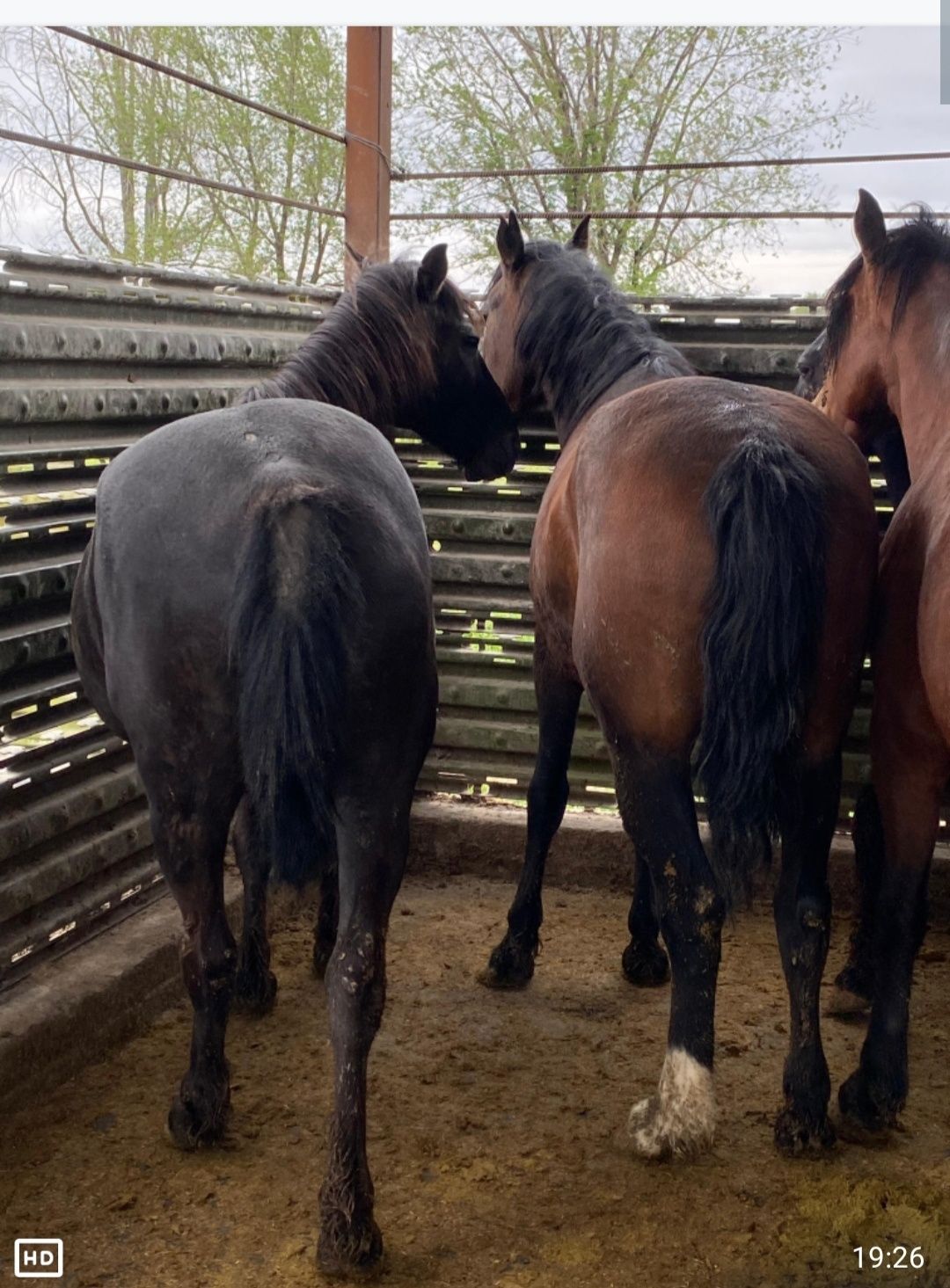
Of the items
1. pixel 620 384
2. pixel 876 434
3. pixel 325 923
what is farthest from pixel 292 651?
pixel 876 434

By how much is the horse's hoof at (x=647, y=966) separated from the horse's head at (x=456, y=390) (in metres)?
1.83

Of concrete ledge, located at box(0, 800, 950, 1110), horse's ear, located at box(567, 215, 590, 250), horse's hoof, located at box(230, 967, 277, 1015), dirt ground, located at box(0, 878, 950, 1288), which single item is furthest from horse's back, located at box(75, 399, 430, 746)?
horse's ear, located at box(567, 215, 590, 250)

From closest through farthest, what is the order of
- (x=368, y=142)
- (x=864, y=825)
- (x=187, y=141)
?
(x=864, y=825) → (x=368, y=142) → (x=187, y=141)

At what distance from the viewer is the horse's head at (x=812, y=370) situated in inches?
152

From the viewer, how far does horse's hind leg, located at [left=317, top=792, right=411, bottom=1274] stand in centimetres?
240

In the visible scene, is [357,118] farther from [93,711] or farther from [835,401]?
[93,711]

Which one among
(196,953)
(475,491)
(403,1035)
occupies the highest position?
(475,491)

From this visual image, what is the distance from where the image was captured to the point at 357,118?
504cm

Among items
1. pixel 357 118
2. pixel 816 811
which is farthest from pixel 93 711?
pixel 357 118

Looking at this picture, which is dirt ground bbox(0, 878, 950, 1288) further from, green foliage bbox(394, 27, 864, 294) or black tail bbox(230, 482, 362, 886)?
green foliage bbox(394, 27, 864, 294)

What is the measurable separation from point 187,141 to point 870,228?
16.5 ft

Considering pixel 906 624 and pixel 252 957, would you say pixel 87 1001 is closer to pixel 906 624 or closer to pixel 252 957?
pixel 252 957

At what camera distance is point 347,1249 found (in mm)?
2371

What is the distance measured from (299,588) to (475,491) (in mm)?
2556
